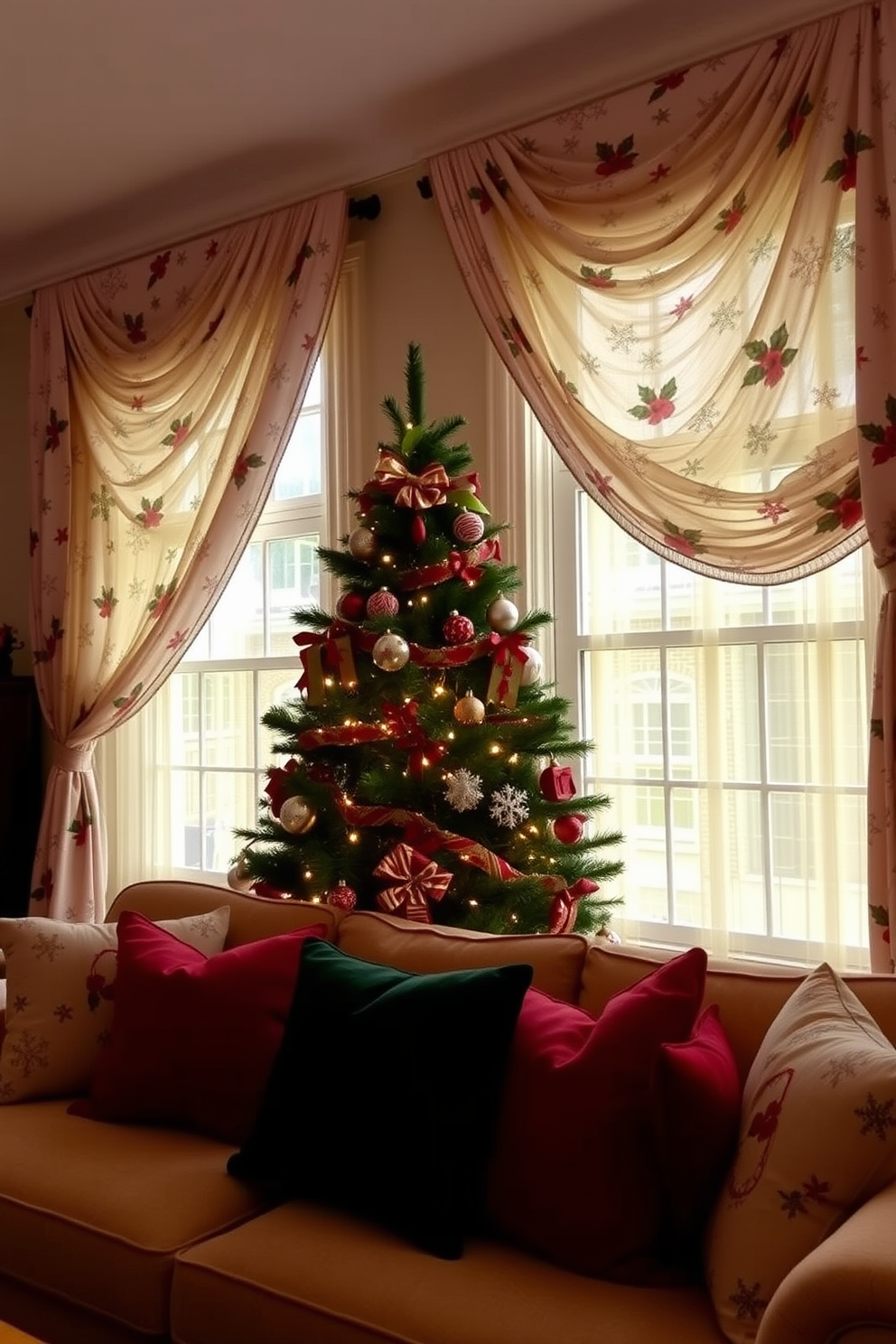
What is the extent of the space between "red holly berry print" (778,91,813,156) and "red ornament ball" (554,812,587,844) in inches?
66.2

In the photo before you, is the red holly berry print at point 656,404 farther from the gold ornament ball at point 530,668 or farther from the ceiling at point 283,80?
the ceiling at point 283,80

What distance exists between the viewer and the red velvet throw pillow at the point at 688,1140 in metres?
1.61

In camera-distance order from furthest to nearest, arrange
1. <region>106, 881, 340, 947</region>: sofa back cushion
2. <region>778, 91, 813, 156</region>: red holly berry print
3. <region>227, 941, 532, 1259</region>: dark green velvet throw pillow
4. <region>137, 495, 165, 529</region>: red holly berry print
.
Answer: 1. <region>137, 495, 165, 529</region>: red holly berry print
2. <region>778, 91, 813, 156</region>: red holly berry print
3. <region>106, 881, 340, 947</region>: sofa back cushion
4. <region>227, 941, 532, 1259</region>: dark green velvet throw pillow

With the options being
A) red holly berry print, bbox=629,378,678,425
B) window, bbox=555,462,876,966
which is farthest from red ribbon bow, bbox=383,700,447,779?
red holly berry print, bbox=629,378,678,425

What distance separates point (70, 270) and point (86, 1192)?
3.50 m

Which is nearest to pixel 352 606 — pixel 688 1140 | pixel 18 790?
pixel 688 1140

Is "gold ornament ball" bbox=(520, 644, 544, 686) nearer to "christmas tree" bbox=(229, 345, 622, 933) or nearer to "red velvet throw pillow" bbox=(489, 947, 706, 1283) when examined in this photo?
"christmas tree" bbox=(229, 345, 622, 933)

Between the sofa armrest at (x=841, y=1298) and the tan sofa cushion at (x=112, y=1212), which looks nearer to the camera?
the sofa armrest at (x=841, y=1298)

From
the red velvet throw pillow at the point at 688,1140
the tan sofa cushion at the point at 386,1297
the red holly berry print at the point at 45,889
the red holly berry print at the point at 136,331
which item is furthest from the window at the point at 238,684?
the red velvet throw pillow at the point at 688,1140

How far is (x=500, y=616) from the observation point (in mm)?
2875

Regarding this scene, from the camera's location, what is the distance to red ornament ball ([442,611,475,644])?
2826 millimetres

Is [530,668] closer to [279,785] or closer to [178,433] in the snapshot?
[279,785]

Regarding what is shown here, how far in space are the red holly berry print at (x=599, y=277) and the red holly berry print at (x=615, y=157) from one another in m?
0.25

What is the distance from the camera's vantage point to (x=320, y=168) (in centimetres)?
368
